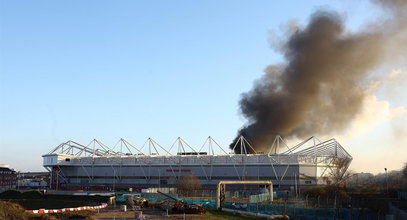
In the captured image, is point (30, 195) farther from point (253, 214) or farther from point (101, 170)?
point (101, 170)

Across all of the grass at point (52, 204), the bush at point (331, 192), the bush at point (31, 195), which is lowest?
the bush at point (31, 195)

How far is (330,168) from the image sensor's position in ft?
357

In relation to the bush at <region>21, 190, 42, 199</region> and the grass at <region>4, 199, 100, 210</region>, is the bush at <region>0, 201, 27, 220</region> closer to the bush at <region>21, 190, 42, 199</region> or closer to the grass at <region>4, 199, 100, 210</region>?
the grass at <region>4, 199, 100, 210</region>

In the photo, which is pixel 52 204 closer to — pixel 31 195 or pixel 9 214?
pixel 31 195

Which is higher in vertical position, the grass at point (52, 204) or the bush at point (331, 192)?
the bush at point (331, 192)

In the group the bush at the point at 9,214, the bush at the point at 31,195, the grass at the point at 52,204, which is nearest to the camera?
the bush at the point at 9,214

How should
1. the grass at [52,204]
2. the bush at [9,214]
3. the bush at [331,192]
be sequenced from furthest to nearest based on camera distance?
the bush at [331,192], the grass at [52,204], the bush at [9,214]

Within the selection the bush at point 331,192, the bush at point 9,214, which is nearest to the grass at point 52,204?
the bush at point 9,214

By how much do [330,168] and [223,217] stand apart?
7620 cm

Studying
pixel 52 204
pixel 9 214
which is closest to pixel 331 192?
pixel 52 204

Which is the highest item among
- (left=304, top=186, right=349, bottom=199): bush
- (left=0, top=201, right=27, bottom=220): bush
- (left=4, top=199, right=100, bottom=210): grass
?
(left=0, top=201, right=27, bottom=220): bush

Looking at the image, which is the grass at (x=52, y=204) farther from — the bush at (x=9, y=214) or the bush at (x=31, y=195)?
the bush at (x=9, y=214)

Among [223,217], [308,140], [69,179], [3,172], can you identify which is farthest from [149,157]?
[223,217]

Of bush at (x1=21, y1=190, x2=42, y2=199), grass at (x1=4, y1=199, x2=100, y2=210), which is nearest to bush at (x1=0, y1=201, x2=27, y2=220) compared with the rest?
grass at (x1=4, y1=199, x2=100, y2=210)
